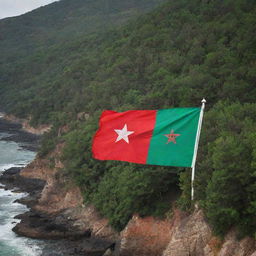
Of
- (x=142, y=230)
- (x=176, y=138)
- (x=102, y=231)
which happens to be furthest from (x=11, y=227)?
(x=176, y=138)

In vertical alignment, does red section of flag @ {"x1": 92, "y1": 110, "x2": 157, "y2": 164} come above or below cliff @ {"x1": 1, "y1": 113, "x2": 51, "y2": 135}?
above

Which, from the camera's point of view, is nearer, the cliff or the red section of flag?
the red section of flag

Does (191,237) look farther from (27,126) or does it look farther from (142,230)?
(27,126)

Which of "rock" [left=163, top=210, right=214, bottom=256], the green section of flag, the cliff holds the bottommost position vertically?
"rock" [left=163, top=210, right=214, bottom=256]

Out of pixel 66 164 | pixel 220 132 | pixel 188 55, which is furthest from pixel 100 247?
pixel 188 55

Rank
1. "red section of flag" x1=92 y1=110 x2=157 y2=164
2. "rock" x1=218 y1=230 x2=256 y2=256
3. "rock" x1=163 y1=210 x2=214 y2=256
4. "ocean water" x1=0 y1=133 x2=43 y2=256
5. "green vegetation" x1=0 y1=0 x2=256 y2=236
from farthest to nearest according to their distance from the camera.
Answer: "ocean water" x1=0 y1=133 x2=43 y2=256
"rock" x1=163 y1=210 x2=214 y2=256
"green vegetation" x1=0 y1=0 x2=256 y2=236
"rock" x1=218 y1=230 x2=256 y2=256
"red section of flag" x1=92 y1=110 x2=157 y2=164

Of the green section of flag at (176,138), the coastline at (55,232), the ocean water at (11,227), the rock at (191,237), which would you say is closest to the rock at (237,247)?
the rock at (191,237)

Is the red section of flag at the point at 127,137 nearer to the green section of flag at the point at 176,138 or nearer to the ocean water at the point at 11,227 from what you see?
the green section of flag at the point at 176,138

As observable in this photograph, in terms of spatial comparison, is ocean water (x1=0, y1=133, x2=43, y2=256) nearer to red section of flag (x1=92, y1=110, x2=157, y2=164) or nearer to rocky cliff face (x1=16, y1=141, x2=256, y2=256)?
rocky cliff face (x1=16, y1=141, x2=256, y2=256)

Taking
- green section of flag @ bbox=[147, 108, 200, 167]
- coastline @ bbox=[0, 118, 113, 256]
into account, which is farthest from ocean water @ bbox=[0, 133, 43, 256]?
green section of flag @ bbox=[147, 108, 200, 167]
